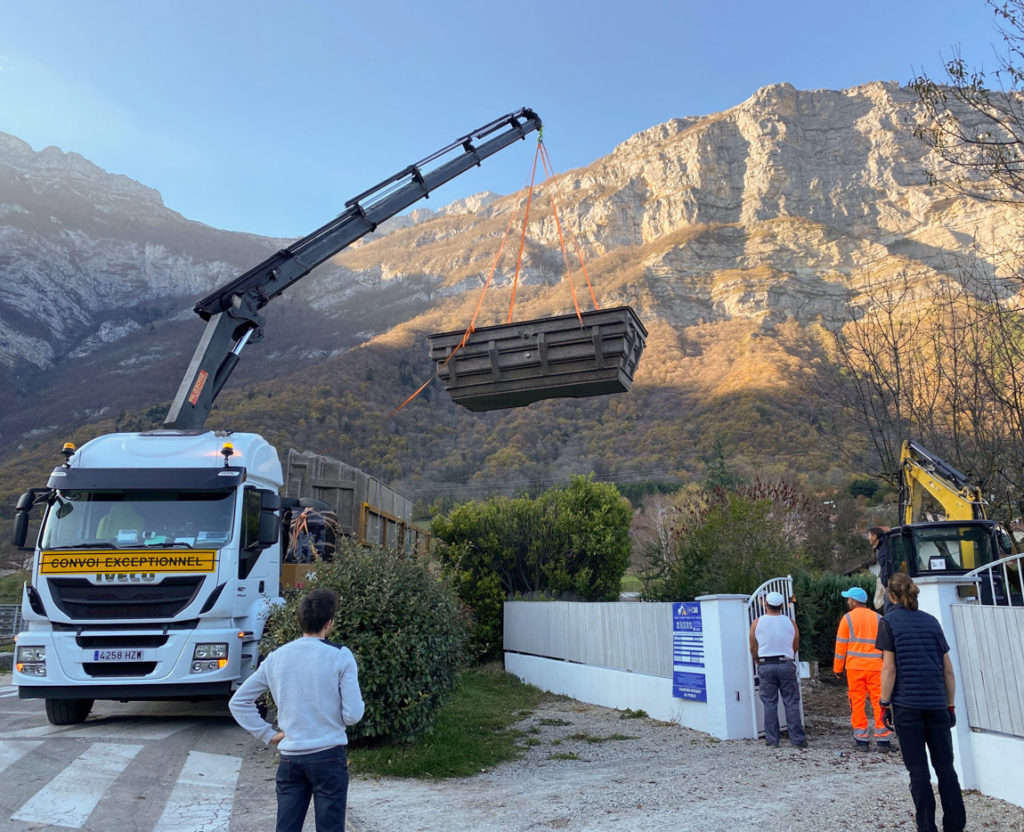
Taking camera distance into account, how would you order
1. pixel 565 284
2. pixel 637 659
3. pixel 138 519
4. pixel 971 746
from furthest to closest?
pixel 565 284
pixel 637 659
pixel 138 519
pixel 971 746

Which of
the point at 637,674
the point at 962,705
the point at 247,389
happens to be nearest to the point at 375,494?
the point at 637,674

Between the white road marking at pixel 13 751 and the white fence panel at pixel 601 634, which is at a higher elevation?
the white fence panel at pixel 601 634

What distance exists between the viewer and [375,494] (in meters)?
12.9

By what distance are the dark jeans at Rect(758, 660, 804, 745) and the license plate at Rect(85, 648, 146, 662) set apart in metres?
6.52

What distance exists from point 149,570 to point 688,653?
6157 mm

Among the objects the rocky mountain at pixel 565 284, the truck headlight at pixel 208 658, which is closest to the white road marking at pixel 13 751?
the truck headlight at pixel 208 658

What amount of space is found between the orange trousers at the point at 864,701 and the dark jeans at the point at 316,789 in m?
5.96

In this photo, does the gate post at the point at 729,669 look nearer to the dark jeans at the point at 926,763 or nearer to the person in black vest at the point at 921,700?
the person in black vest at the point at 921,700

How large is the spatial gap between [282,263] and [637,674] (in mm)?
8305

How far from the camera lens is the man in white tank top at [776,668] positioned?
310 inches

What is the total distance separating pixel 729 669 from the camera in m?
8.47

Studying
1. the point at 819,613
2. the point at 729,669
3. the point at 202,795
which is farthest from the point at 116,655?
the point at 819,613

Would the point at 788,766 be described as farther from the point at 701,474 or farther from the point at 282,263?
the point at 701,474

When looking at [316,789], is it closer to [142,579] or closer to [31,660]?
[142,579]
